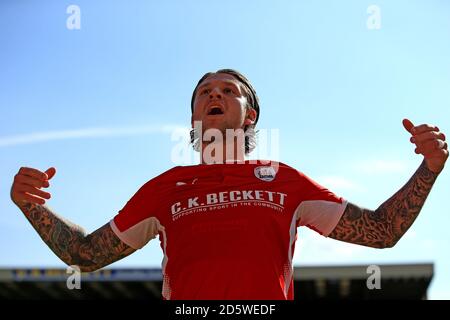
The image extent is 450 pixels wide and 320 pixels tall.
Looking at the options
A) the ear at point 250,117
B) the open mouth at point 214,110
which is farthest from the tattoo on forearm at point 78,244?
the ear at point 250,117

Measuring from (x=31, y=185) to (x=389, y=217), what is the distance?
2.31 meters

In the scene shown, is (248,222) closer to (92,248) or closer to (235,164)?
(235,164)

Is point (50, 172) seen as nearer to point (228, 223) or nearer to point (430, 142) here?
point (228, 223)

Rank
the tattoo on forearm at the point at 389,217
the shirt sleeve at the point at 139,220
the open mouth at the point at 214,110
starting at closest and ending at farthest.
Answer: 1. the tattoo on forearm at the point at 389,217
2. the shirt sleeve at the point at 139,220
3. the open mouth at the point at 214,110

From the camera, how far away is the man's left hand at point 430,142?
161 inches

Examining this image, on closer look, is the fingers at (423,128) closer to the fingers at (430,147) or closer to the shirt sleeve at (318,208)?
the fingers at (430,147)

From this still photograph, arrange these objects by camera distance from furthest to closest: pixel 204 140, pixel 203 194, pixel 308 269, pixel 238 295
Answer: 1. pixel 308 269
2. pixel 204 140
3. pixel 203 194
4. pixel 238 295

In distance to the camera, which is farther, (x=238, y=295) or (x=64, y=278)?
(x=64, y=278)

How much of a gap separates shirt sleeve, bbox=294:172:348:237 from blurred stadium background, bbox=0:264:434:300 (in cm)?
1664

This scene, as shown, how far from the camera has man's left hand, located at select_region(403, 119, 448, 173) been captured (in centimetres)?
408

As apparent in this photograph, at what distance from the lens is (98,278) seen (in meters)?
22.4
